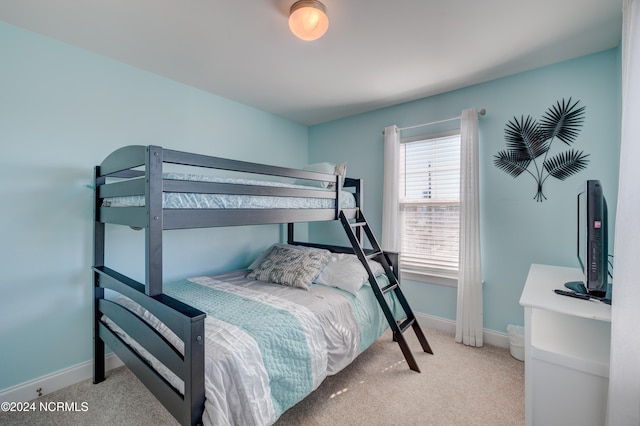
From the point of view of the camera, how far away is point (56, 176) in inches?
79.4

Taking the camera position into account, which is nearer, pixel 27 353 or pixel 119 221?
pixel 119 221

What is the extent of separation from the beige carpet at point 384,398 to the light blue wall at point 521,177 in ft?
2.16

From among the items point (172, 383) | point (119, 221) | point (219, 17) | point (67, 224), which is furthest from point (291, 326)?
point (219, 17)

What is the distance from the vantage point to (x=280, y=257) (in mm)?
2770

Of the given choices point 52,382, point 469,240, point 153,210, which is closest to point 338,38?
Answer: point 153,210

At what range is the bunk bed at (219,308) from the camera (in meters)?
1.26

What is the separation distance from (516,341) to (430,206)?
4.63 ft

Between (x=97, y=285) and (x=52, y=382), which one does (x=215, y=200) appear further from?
(x=52, y=382)

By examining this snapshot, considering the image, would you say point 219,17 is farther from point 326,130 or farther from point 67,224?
point 326,130

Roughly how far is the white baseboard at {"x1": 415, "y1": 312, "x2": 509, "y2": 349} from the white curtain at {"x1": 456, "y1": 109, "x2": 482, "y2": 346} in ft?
0.40

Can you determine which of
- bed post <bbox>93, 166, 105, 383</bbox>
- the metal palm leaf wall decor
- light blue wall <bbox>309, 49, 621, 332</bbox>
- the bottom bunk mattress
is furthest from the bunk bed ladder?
bed post <bbox>93, 166, 105, 383</bbox>

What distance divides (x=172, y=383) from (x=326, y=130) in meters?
3.26

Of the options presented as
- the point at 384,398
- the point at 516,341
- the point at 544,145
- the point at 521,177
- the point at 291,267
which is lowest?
the point at 384,398

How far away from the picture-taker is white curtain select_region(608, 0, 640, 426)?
104 cm
